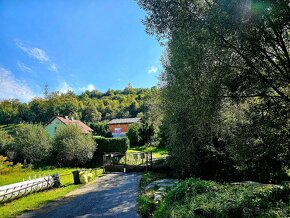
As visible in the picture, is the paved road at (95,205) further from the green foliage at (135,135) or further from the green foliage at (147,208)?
the green foliage at (135,135)

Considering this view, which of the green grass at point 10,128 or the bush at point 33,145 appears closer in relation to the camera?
the bush at point 33,145

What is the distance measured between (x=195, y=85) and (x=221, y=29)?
2.57 metres

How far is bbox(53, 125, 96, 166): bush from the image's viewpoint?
121 ft

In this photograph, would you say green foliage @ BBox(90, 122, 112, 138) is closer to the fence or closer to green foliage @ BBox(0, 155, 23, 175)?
green foliage @ BBox(0, 155, 23, 175)

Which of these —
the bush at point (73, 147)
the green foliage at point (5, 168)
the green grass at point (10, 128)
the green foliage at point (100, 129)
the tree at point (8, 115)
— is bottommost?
the green foliage at point (5, 168)

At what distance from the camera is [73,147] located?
121 ft

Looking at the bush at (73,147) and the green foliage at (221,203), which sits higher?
the bush at (73,147)

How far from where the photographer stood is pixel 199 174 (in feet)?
51.3

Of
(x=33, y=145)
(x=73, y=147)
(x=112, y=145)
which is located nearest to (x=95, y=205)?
(x=73, y=147)

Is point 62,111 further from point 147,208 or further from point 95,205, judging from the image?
point 147,208

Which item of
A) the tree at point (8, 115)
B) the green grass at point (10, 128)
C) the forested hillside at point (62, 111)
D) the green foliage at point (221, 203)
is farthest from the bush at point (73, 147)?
the tree at point (8, 115)

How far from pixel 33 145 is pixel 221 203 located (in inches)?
1513

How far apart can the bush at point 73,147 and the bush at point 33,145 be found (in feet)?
5.43

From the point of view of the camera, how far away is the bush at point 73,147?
37.0 meters
